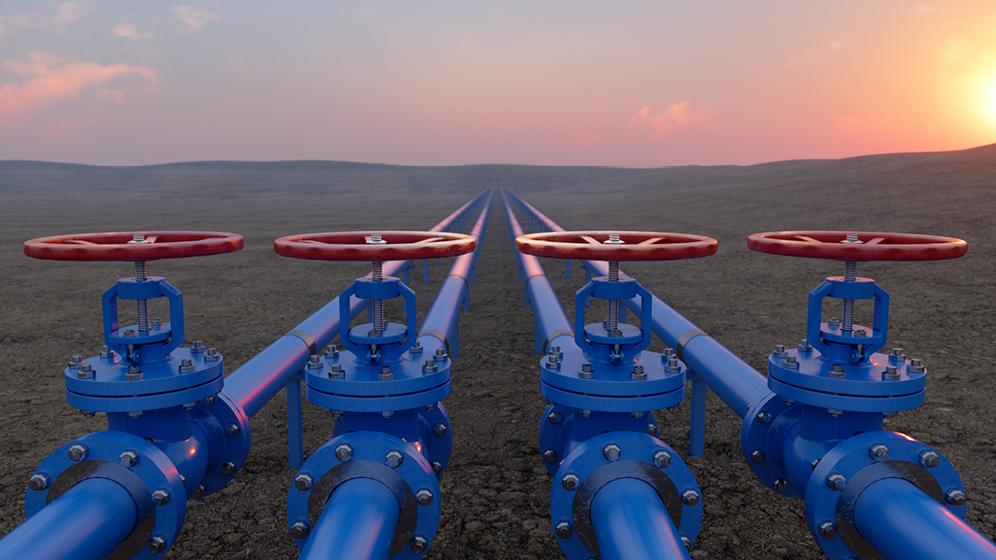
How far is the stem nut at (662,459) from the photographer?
1.58 m

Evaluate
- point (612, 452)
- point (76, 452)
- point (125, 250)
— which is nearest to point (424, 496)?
point (612, 452)

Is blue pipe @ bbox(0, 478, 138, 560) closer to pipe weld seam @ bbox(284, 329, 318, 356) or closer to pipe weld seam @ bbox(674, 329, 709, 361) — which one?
pipe weld seam @ bbox(284, 329, 318, 356)

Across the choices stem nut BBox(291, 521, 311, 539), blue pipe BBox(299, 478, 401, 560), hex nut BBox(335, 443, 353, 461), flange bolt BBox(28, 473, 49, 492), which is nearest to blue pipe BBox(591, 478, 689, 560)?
blue pipe BBox(299, 478, 401, 560)

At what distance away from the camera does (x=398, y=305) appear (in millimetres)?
6273

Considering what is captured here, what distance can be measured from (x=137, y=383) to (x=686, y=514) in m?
1.59

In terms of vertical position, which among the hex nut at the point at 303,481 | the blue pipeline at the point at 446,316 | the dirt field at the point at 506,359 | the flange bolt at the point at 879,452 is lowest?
the dirt field at the point at 506,359

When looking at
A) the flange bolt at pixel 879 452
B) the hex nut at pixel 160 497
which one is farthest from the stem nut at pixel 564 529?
the hex nut at pixel 160 497

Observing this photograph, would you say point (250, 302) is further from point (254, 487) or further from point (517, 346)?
point (254, 487)

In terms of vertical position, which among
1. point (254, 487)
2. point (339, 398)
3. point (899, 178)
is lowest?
point (254, 487)

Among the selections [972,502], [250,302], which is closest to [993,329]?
[972,502]

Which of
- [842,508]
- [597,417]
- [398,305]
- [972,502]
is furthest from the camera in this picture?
[398,305]

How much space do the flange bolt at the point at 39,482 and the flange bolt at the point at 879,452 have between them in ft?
6.95

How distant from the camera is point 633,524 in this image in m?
1.41

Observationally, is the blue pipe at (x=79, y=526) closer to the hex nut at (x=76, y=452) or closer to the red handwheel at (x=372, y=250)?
the hex nut at (x=76, y=452)
